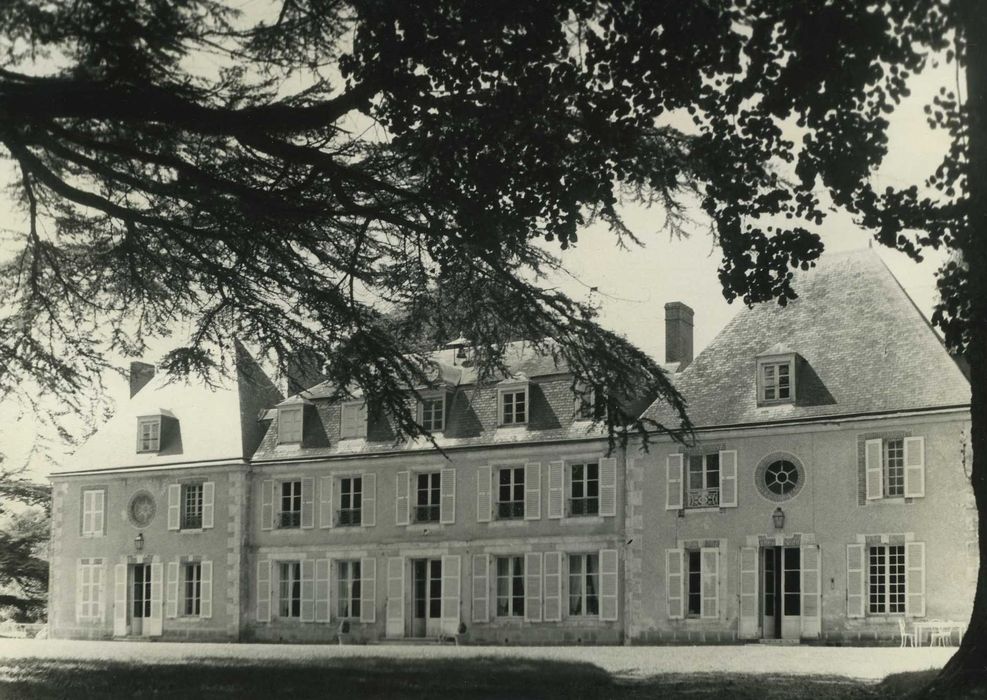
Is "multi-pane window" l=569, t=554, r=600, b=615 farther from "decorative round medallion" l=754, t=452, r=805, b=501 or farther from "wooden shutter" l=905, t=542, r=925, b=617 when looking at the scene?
"wooden shutter" l=905, t=542, r=925, b=617

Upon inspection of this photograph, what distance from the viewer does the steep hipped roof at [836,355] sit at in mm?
20203

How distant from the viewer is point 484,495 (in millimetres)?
24984

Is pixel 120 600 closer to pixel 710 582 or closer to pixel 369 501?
pixel 369 501

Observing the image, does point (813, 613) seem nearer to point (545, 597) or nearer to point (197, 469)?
point (545, 597)

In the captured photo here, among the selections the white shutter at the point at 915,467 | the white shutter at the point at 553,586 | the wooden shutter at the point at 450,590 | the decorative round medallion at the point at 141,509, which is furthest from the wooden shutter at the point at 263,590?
the white shutter at the point at 915,467

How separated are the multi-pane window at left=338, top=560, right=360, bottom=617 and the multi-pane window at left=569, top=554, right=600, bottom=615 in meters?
5.16

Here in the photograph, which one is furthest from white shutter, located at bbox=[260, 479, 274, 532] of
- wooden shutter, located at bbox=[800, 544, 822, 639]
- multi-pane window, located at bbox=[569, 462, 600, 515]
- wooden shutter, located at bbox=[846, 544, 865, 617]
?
wooden shutter, located at bbox=[846, 544, 865, 617]

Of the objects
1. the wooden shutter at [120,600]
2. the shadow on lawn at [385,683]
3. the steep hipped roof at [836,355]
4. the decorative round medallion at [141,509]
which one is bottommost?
the wooden shutter at [120,600]

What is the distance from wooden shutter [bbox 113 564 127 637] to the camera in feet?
92.3

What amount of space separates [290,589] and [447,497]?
445 centimetres

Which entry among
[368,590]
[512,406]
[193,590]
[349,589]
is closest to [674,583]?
[512,406]

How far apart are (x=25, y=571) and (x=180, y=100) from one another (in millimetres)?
13104

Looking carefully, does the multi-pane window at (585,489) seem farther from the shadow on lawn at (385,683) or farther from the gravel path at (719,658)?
the shadow on lawn at (385,683)

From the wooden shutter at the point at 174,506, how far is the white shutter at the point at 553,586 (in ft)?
30.6
